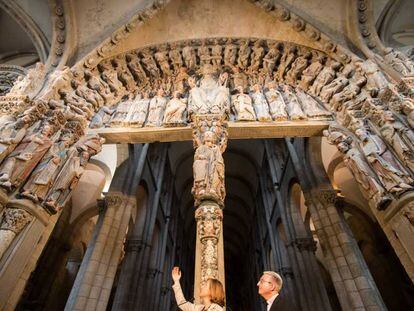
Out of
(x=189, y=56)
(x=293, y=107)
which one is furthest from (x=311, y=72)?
(x=189, y=56)

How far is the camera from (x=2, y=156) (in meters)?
4.36

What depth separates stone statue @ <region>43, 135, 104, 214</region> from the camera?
461cm

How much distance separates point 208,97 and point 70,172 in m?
3.06

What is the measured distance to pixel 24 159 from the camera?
14.6 ft

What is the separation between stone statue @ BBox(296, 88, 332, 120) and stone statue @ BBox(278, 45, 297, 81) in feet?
2.36

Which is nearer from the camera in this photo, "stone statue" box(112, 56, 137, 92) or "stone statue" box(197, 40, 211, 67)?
"stone statue" box(112, 56, 137, 92)

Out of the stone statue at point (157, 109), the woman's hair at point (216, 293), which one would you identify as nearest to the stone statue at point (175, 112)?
the stone statue at point (157, 109)

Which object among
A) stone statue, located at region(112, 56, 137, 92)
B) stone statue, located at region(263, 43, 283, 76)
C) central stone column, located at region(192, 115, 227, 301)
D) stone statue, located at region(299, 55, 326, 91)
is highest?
stone statue, located at region(263, 43, 283, 76)

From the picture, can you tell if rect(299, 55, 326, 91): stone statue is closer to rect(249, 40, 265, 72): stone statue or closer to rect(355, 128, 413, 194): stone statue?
rect(249, 40, 265, 72): stone statue

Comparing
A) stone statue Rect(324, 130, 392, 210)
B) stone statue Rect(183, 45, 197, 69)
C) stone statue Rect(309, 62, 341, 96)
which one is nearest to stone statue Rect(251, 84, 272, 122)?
stone statue Rect(309, 62, 341, 96)

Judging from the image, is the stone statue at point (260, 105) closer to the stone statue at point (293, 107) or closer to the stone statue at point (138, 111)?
the stone statue at point (293, 107)

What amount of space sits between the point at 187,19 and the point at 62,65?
311cm

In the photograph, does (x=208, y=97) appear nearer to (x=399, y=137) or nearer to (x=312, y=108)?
(x=312, y=108)

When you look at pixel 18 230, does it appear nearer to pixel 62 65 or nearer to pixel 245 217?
pixel 62 65
